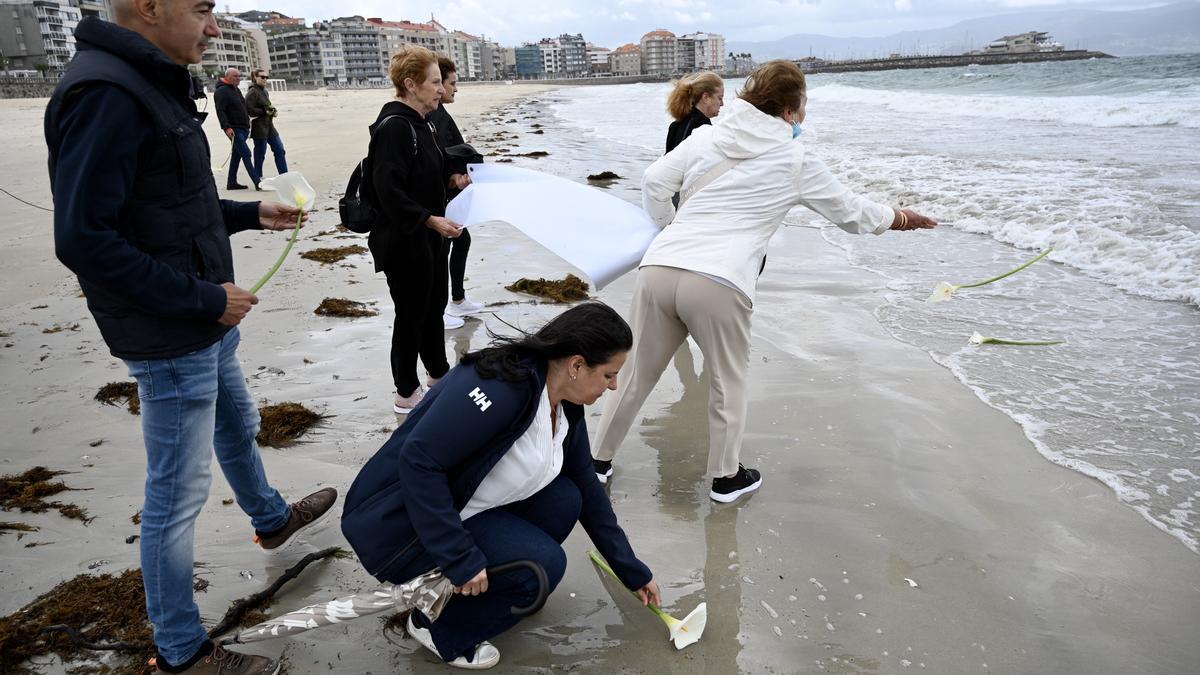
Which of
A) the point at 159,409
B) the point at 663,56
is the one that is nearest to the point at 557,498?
the point at 159,409

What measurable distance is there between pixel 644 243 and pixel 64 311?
4.84m

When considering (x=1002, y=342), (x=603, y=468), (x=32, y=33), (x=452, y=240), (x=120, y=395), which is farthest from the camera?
(x=32, y=33)

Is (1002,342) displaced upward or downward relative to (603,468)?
upward

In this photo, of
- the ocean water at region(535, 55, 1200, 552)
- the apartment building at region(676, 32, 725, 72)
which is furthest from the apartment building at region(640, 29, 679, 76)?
the ocean water at region(535, 55, 1200, 552)

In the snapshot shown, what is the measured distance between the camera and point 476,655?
238cm

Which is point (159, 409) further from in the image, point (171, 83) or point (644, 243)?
point (644, 243)

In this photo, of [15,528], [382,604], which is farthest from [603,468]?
[15,528]

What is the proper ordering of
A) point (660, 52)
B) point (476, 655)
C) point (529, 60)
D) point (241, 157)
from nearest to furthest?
point (476, 655)
point (241, 157)
point (660, 52)
point (529, 60)

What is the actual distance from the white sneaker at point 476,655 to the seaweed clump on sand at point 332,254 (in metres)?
5.59

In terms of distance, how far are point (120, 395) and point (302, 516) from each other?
2143mm

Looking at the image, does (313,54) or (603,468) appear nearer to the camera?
(603,468)

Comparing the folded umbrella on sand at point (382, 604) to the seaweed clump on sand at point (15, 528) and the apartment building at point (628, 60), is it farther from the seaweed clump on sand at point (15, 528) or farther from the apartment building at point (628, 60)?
the apartment building at point (628, 60)

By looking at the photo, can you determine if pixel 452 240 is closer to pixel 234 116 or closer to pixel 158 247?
pixel 158 247

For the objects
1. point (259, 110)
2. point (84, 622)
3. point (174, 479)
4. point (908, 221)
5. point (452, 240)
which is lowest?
point (84, 622)
